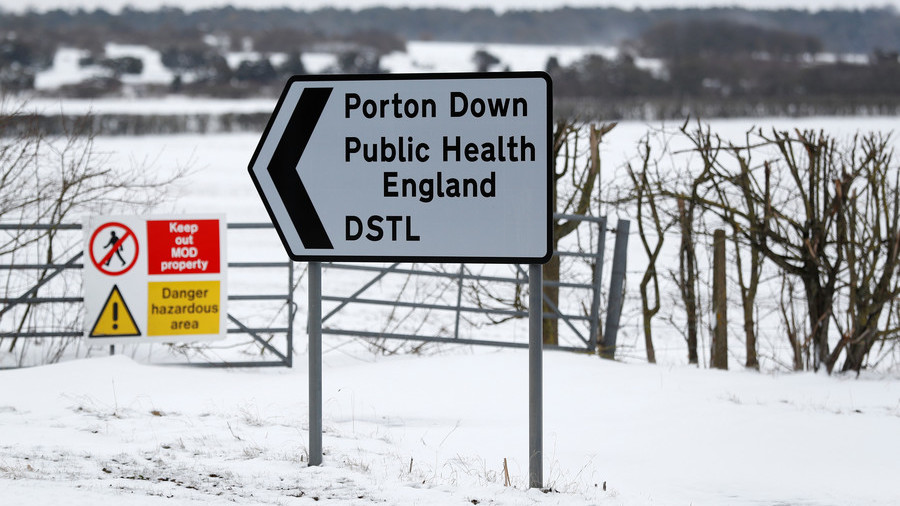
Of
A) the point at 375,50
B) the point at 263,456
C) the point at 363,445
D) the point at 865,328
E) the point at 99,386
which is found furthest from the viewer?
the point at 375,50

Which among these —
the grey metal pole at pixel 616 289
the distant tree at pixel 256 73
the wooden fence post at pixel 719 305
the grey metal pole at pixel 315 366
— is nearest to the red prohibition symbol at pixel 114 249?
the grey metal pole at pixel 315 366

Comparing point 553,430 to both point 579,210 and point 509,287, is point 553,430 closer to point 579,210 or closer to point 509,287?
point 579,210

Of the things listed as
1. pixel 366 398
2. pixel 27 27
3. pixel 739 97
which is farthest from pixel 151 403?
pixel 27 27

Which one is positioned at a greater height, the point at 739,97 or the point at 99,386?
the point at 739,97

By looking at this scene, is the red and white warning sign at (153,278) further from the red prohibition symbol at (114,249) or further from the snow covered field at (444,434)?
the snow covered field at (444,434)

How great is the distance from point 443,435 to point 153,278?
3.98m

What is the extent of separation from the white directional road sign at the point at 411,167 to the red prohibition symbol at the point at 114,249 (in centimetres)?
487

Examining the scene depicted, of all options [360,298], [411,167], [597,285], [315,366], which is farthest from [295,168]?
[360,298]

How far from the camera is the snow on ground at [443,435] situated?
437 cm

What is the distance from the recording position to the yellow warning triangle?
8.93 metres

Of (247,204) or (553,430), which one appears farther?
(247,204)

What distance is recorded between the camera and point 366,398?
7570 millimetres

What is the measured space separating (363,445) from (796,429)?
3473mm

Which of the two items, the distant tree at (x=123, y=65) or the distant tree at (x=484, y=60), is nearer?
the distant tree at (x=484, y=60)
